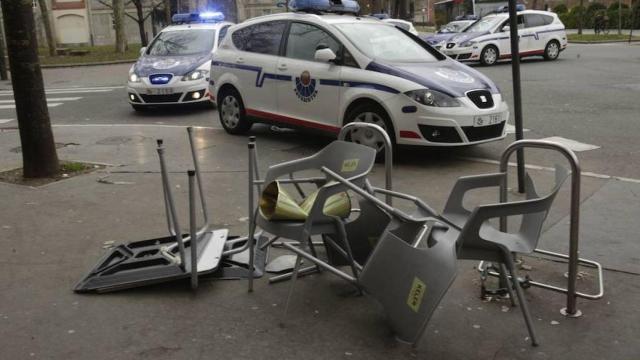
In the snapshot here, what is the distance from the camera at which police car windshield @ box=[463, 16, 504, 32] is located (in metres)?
21.0

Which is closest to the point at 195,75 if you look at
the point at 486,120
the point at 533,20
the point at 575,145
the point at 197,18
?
the point at 197,18

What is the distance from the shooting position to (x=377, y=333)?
362 centimetres

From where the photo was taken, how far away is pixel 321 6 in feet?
30.2

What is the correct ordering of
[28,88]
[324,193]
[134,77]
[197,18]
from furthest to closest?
1. [197,18]
2. [134,77]
3. [28,88]
4. [324,193]

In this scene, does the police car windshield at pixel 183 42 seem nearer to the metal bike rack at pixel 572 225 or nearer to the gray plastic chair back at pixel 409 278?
the metal bike rack at pixel 572 225

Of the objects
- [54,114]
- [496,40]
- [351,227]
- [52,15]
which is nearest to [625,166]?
[351,227]

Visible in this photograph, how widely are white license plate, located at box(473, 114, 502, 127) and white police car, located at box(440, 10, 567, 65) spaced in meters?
13.0

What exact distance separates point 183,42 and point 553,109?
7.15 meters

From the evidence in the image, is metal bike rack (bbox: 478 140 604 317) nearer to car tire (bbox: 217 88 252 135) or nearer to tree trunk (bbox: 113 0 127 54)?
car tire (bbox: 217 88 252 135)

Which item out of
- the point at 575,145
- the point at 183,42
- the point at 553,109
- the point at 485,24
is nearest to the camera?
the point at 575,145

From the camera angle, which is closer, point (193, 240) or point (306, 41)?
point (193, 240)

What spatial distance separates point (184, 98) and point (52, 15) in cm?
4424

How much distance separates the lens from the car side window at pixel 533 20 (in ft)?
70.0

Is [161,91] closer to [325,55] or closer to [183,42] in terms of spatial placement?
→ [183,42]
